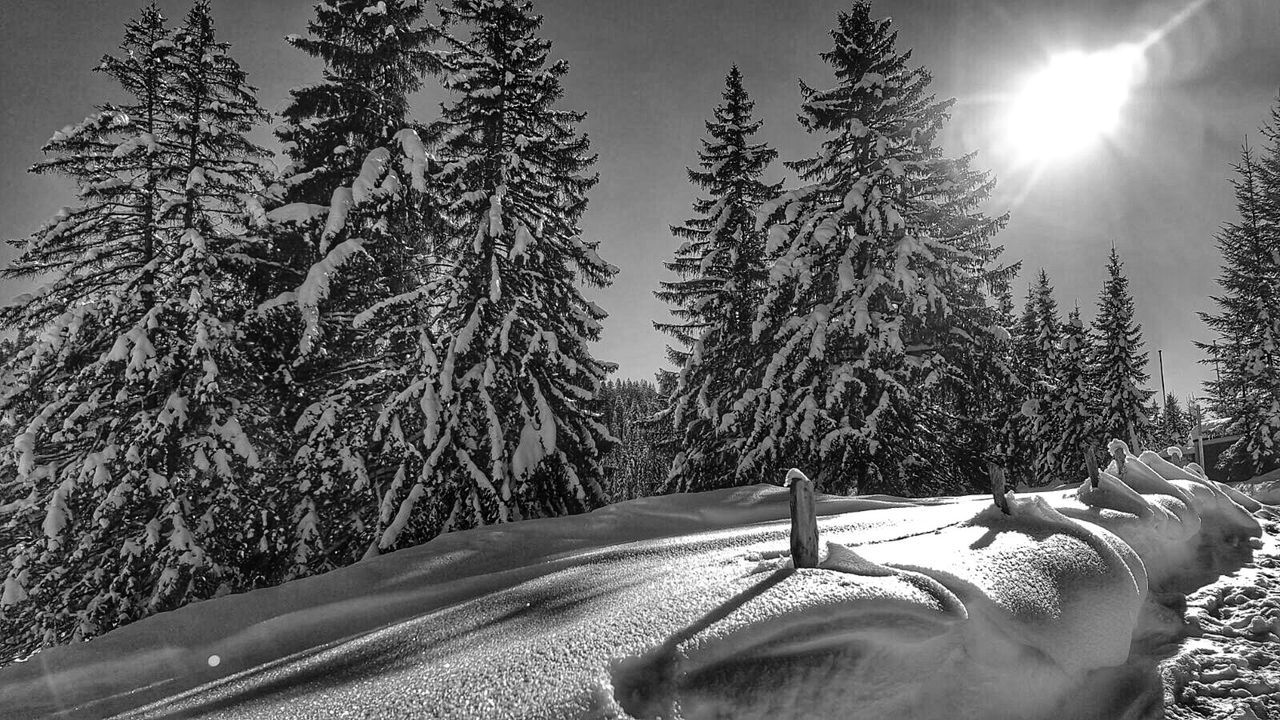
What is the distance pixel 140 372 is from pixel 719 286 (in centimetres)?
1224

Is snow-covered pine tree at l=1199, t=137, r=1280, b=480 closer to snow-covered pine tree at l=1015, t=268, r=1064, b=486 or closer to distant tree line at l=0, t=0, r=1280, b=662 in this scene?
snow-covered pine tree at l=1015, t=268, r=1064, b=486

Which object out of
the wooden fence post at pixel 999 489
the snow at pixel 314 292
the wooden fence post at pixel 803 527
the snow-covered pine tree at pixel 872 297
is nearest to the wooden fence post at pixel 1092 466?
the wooden fence post at pixel 999 489

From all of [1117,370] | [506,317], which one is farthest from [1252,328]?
[506,317]

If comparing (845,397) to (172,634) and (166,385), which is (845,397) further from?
(166,385)

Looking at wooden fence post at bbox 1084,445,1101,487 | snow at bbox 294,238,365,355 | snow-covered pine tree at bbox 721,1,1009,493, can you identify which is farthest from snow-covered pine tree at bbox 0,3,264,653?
wooden fence post at bbox 1084,445,1101,487

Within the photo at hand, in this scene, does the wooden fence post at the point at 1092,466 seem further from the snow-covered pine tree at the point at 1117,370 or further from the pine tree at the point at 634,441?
the snow-covered pine tree at the point at 1117,370

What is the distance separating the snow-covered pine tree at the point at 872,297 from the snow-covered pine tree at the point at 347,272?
24.8 ft

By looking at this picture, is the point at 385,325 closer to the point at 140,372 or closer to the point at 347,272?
the point at 347,272

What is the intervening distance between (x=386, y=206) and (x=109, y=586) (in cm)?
710

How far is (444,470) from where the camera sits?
30.5 ft

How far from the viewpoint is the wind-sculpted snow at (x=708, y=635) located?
276 centimetres

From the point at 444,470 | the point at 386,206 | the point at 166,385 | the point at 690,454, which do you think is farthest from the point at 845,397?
the point at 166,385

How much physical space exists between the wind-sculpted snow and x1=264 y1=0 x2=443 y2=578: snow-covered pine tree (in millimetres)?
3927

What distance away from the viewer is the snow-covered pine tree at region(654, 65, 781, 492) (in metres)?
14.9
